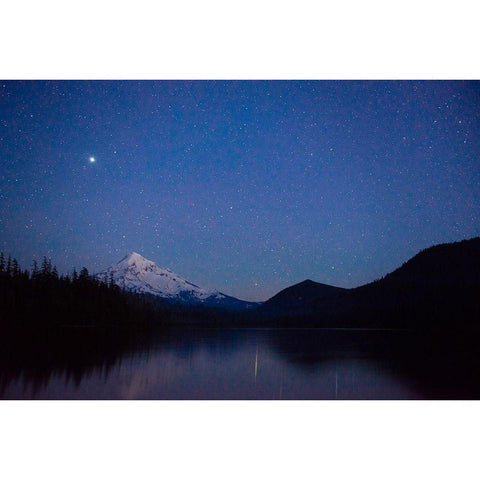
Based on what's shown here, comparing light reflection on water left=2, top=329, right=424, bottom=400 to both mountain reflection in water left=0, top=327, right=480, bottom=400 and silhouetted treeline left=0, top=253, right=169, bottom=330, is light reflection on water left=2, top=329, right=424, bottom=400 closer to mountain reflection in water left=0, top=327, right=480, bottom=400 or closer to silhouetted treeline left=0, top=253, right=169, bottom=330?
mountain reflection in water left=0, top=327, right=480, bottom=400

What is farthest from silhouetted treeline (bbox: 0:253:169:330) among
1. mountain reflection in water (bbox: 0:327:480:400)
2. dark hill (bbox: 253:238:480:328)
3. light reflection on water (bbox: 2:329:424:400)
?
dark hill (bbox: 253:238:480:328)

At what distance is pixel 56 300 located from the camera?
13.2m

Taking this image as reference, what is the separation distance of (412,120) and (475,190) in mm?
1662

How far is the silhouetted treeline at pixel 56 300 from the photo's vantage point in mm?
11156

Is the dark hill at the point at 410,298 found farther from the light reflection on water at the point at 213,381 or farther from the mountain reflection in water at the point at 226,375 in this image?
the light reflection on water at the point at 213,381

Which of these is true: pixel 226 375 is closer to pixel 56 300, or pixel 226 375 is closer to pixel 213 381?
pixel 213 381

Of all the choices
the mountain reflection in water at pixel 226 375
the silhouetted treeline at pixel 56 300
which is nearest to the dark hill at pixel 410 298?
the mountain reflection in water at pixel 226 375

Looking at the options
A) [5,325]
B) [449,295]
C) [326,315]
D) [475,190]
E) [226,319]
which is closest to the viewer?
[475,190]

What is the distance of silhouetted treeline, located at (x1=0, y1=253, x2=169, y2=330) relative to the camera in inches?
439

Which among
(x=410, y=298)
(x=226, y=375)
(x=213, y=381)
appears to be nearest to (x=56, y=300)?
(x=226, y=375)
